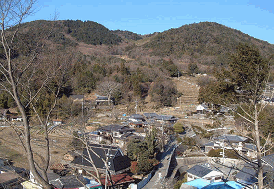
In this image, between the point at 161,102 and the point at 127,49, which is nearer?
the point at 161,102

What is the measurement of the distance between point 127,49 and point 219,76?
34.2 meters

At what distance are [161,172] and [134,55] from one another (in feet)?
85.2

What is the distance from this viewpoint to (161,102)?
57.5 feet

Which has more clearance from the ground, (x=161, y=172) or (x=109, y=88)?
(x=109, y=88)

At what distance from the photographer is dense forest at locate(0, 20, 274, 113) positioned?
3.68 meters

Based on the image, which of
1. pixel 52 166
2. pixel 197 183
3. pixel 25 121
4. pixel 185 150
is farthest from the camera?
pixel 185 150

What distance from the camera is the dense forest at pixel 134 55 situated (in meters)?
3.68

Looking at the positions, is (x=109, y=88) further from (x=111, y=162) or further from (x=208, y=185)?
(x=208, y=185)

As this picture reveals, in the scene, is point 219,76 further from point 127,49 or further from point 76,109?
point 127,49

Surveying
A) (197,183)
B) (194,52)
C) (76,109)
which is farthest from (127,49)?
(197,183)

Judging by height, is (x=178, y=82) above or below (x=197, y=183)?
above

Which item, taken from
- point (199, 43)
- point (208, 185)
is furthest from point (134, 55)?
point (208, 185)

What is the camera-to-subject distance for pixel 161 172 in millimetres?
7863

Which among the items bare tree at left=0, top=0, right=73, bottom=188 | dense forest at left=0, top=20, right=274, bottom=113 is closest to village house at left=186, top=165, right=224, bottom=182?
dense forest at left=0, top=20, right=274, bottom=113
